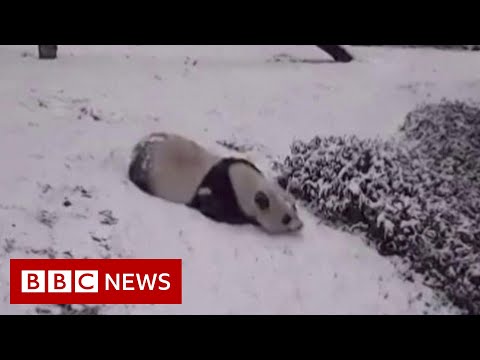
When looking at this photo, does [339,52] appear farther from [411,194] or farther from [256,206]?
[256,206]

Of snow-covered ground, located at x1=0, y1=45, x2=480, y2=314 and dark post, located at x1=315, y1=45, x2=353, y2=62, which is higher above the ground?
dark post, located at x1=315, y1=45, x2=353, y2=62

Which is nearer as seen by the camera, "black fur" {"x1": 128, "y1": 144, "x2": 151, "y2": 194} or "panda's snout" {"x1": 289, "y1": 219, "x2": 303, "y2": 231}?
"panda's snout" {"x1": 289, "y1": 219, "x2": 303, "y2": 231}

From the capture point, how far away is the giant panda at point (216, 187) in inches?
192

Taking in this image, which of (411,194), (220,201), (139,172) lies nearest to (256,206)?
(220,201)

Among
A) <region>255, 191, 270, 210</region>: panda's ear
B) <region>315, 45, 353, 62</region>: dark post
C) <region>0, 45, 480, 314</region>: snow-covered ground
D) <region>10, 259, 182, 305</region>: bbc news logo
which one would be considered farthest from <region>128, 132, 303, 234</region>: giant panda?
<region>315, 45, 353, 62</region>: dark post

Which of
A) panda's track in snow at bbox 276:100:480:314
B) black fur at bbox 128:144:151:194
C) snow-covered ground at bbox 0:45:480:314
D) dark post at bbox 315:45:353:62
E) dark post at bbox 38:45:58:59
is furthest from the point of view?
dark post at bbox 315:45:353:62

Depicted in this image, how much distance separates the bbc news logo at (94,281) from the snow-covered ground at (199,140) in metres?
0.07

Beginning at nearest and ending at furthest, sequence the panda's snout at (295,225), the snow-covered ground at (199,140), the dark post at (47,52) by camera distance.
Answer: the snow-covered ground at (199,140) < the panda's snout at (295,225) < the dark post at (47,52)

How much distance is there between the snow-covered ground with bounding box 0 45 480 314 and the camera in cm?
435

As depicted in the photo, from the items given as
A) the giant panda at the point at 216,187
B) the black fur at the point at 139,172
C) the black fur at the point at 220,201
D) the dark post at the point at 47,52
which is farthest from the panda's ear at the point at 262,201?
the dark post at the point at 47,52

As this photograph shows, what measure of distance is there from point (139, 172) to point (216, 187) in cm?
64

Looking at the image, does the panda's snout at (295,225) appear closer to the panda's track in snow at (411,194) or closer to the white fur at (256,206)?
the white fur at (256,206)

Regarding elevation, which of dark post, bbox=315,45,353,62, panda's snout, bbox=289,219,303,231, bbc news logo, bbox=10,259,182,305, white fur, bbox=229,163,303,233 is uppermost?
dark post, bbox=315,45,353,62

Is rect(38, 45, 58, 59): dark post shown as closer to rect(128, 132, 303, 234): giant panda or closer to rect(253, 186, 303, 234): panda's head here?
rect(128, 132, 303, 234): giant panda
